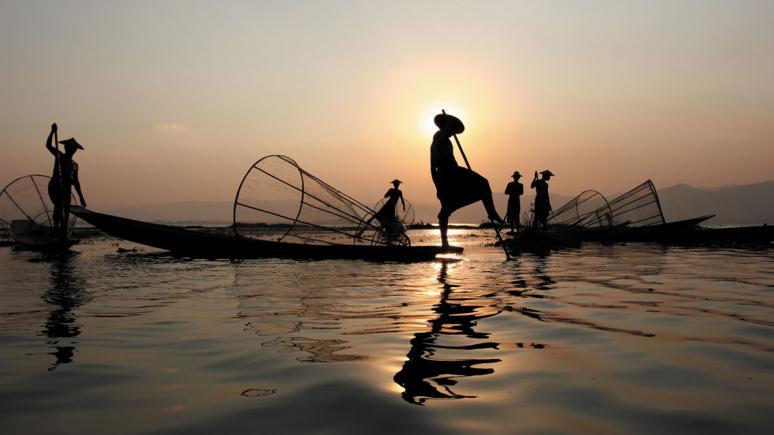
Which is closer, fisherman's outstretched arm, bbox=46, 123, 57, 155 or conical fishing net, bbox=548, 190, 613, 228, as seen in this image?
fisherman's outstretched arm, bbox=46, 123, 57, 155

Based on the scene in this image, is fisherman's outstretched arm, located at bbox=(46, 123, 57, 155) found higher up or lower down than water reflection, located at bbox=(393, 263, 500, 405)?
higher up

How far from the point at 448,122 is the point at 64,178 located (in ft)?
28.2

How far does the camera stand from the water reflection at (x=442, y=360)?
2165 millimetres

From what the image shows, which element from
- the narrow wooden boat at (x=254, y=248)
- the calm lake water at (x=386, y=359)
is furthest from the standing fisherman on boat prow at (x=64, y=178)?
the calm lake water at (x=386, y=359)

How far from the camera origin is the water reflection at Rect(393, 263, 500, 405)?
2.17 metres

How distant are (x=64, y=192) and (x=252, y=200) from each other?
4.97 meters

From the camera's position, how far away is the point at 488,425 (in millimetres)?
1791

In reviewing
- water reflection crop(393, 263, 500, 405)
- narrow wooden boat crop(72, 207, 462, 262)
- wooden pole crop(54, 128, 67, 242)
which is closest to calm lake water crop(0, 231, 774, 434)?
water reflection crop(393, 263, 500, 405)

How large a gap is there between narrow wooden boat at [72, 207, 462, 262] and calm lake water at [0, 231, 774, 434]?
388 cm

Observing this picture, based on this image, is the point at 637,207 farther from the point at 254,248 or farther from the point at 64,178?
the point at 64,178

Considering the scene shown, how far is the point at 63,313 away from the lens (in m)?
4.05

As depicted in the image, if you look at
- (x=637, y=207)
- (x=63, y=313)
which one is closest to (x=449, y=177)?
(x=63, y=313)

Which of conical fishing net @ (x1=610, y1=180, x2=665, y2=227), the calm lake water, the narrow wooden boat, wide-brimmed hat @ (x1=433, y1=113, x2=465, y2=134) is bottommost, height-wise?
the calm lake water

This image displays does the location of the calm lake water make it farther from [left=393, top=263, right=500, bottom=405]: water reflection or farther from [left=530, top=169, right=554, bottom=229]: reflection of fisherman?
[left=530, top=169, right=554, bottom=229]: reflection of fisherman
